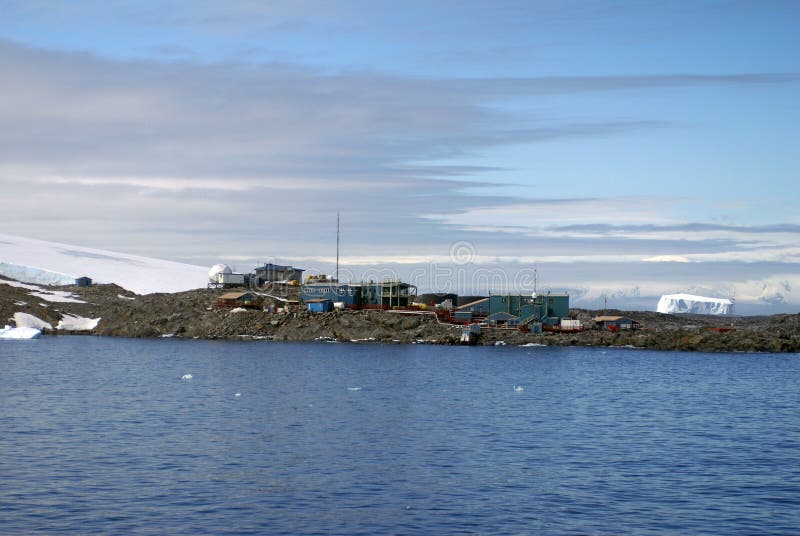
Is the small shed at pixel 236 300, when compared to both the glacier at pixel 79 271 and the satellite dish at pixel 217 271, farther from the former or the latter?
the glacier at pixel 79 271

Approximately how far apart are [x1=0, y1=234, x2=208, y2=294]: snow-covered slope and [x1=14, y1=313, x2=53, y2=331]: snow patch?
2853 cm

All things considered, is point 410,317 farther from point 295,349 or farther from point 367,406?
point 367,406

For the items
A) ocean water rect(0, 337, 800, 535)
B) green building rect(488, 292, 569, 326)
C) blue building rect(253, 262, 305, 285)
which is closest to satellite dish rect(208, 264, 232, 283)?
blue building rect(253, 262, 305, 285)

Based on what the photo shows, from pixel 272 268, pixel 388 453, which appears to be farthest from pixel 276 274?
pixel 388 453

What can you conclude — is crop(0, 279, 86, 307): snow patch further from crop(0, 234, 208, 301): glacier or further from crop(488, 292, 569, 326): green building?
crop(488, 292, 569, 326): green building

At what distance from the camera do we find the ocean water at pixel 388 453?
25.7 m

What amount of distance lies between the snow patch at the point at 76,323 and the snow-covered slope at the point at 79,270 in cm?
2637

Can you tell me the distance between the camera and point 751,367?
93125mm

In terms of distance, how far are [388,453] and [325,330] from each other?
83.7m

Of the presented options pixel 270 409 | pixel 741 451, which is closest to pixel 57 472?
pixel 270 409

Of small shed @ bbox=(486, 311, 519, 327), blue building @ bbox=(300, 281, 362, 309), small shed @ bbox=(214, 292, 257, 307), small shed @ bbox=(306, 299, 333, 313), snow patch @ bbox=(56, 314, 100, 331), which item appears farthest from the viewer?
blue building @ bbox=(300, 281, 362, 309)

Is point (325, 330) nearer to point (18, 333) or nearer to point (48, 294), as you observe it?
point (18, 333)

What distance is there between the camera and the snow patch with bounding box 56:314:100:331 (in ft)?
411

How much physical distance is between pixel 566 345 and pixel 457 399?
2583 inches
